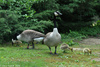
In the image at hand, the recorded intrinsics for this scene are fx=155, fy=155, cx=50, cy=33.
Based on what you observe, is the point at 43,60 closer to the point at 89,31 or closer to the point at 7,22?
the point at 7,22

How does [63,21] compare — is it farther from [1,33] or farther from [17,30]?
[1,33]

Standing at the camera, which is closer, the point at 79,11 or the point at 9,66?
Answer: the point at 9,66

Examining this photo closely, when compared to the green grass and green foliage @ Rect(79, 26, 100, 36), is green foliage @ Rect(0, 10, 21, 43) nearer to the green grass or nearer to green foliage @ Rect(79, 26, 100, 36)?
the green grass

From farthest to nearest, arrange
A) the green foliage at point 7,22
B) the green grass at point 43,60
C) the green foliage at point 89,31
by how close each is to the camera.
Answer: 1. the green foliage at point 89,31
2. the green foliage at point 7,22
3. the green grass at point 43,60

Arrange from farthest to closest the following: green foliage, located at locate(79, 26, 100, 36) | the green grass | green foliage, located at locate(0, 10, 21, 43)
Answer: green foliage, located at locate(79, 26, 100, 36) → green foliage, located at locate(0, 10, 21, 43) → the green grass

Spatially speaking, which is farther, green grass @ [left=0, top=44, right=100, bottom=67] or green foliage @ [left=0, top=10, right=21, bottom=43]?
green foliage @ [left=0, top=10, right=21, bottom=43]

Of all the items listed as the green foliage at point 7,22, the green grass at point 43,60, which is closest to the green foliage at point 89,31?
the green foliage at point 7,22

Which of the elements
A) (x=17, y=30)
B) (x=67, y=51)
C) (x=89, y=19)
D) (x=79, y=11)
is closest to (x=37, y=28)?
(x=17, y=30)

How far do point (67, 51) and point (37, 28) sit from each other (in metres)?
4.15

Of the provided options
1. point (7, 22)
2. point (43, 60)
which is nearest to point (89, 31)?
point (7, 22)

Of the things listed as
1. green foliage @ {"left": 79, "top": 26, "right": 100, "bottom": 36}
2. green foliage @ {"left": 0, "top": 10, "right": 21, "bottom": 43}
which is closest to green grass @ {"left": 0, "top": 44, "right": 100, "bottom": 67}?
green foliage @ {"left": 0, "top": 10, "right": 21, "bottom": 43}

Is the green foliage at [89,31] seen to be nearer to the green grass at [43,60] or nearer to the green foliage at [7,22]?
the green foliage at [7,22]

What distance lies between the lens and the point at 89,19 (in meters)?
21.2

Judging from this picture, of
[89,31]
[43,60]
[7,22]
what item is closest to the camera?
[43,60]
